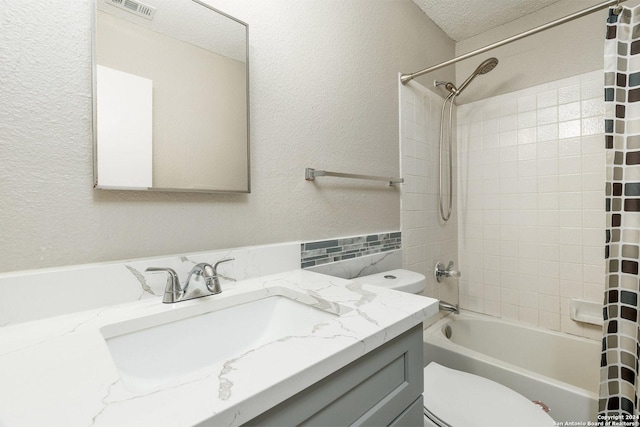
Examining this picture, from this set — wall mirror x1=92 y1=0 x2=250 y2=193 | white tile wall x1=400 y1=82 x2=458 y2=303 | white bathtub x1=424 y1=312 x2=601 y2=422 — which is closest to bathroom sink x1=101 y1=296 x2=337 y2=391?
wall mirror x1=92 y1=0 x2=250 y2=193

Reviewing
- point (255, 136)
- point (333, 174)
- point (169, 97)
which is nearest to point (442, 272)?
point (333, 174)

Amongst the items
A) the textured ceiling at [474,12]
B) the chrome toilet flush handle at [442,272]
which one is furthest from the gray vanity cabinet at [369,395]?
the textured ceiling at [474,12]

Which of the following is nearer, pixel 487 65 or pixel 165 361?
pixel 165 361

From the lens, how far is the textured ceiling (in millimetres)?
1689

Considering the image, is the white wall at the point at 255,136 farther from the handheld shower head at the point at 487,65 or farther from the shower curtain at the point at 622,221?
the shower curtain at the point at 622,221

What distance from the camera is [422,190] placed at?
1729mm

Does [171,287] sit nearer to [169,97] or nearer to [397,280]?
[169,97]

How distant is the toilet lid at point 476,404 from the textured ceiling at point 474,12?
6.34 ft

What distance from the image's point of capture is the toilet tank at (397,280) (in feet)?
3.88

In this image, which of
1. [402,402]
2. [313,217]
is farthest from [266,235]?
[402,402]

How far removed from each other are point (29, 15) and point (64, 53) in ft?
0.27

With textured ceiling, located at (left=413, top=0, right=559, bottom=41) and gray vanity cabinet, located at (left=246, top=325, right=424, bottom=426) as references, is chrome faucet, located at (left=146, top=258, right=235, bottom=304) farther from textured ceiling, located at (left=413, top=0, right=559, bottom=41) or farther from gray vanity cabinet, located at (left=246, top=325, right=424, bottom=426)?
textured ceiling, located at (left=413, top=0, right=559, bottom=41)

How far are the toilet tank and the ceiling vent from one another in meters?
1.06

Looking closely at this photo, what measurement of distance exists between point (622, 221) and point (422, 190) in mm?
850
